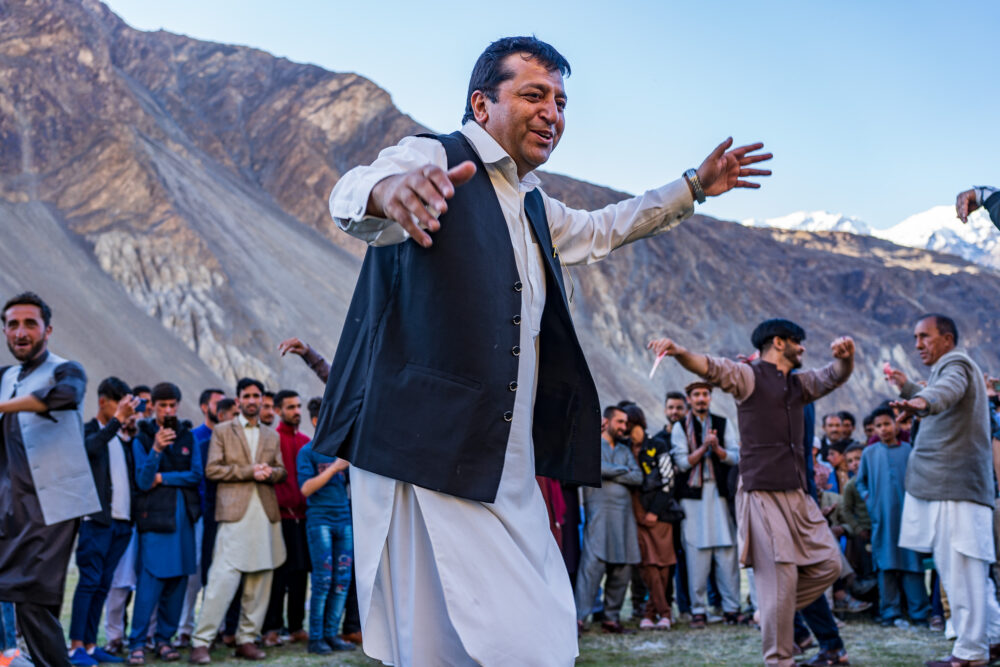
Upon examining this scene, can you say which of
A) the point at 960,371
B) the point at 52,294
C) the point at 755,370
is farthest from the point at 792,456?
the point at 52,294

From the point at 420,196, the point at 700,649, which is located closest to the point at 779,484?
the point at 700,649

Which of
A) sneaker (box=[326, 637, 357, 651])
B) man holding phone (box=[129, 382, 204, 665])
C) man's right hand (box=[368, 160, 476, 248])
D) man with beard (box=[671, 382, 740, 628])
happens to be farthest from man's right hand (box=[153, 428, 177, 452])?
man's right hand (box=[368, 160, 476, 248])

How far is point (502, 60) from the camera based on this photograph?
10.4 ft

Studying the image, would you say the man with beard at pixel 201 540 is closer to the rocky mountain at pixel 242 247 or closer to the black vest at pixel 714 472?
the black vest at pixel 714 472

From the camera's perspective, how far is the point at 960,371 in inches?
254

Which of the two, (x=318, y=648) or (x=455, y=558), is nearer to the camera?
(x=455, y=558)

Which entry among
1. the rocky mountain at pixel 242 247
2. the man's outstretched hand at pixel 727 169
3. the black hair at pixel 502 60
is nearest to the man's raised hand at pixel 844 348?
the man's outstretched hand at pixel 727 169

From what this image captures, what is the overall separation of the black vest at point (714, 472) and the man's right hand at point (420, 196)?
7.71m

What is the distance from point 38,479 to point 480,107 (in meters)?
3.61

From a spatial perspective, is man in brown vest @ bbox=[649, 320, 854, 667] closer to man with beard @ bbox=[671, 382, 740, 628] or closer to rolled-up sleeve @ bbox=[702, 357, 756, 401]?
rolled-up sleeve @ bbox=[702, 357, 756, 401]

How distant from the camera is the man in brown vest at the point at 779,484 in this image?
20.1 ft

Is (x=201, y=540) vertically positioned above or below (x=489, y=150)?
below

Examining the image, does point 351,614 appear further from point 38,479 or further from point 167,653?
point 38,479

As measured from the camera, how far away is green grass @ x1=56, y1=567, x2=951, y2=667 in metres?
7.14
